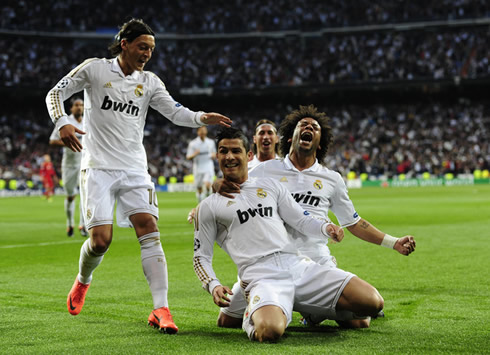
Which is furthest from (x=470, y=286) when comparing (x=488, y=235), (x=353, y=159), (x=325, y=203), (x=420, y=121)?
(x=420, y=121)

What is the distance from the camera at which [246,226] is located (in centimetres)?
503

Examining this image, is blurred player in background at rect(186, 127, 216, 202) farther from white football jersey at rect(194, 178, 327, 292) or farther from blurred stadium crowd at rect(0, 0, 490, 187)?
blurred stadium crowd at rect(0, 0, 490, 187)

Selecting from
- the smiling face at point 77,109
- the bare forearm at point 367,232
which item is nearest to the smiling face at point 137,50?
the bare forearm at point 367,232

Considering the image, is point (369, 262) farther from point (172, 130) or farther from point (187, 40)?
point (187, 40)

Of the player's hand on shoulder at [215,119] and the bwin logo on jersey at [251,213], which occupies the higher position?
the player's hand on shoulder at [215,119]

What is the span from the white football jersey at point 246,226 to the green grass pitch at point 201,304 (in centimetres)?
56

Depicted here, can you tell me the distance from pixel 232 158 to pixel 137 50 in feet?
4.15

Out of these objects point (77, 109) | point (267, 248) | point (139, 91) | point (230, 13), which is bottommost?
point (267, 248)

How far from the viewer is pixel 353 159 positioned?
44062 mm

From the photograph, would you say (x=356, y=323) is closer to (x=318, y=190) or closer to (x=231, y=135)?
(x=318, y=190)

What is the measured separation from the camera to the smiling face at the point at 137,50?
551 cm

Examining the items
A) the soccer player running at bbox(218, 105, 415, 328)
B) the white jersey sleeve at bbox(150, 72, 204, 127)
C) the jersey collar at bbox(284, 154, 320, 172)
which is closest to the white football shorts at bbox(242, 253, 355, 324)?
the soccer player running at bbox(218, 105, 415, 328)

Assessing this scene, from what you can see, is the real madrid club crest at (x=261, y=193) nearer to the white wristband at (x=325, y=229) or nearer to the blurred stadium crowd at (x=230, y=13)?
the white wristband at (x=325, y=229)

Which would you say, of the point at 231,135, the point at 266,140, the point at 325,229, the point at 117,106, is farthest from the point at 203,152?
the point at 325,229
